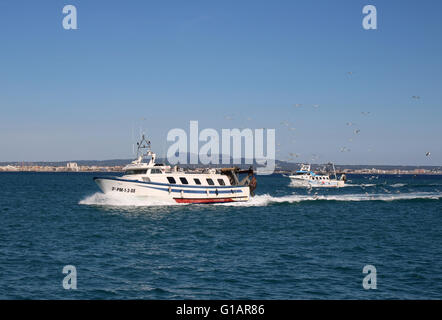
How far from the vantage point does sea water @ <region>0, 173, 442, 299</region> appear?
17.7 metres

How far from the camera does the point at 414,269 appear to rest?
21.4 meters

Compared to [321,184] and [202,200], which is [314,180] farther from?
[202,200]

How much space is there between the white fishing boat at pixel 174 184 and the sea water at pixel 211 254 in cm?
141

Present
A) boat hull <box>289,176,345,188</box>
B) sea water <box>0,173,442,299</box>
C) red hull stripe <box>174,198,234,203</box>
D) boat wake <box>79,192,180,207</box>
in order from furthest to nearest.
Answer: boat hull <box>289,176,345,188</box>, red hull stripe <box>174,198,234,203</box>, boat wake <box>79,192,180,207</box>, sea water <box>0,173,442,299</box>

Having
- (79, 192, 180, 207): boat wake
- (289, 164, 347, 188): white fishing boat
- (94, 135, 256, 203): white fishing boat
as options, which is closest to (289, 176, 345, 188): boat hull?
(289, 164, 347, 188): white fishing boat

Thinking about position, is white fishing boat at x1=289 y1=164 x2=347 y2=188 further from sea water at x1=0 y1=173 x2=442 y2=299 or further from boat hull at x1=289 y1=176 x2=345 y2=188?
sea water at x1=0 y1=173 x2=442 y2=299

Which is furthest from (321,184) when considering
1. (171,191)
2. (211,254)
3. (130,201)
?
(211,254)

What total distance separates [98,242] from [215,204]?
75.9 ft

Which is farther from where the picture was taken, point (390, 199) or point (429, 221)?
point (390, 199)
